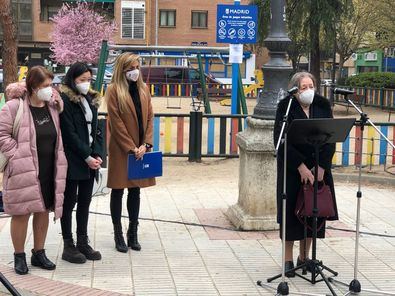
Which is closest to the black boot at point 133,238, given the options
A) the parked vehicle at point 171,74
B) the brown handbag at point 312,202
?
the brown handbag at point 312,202

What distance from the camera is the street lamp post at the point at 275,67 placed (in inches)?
245

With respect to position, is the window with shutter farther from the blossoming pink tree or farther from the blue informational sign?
the blue informational sign

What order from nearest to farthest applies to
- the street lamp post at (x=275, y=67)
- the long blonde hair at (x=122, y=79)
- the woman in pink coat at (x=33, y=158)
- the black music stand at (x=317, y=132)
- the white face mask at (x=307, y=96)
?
the black music stand at (x=317, y=132)
the white face mask at (x=307, y=96)
the woman in pink coat at (x=33, y=158)
the long blonde hair at (x=122, y=79)
the street lamp post at (x=275, y=67)

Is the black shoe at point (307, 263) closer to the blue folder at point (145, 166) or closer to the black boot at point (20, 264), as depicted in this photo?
the blue folder at point (145, 166)

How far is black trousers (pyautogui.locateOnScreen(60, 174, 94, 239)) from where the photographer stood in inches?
200

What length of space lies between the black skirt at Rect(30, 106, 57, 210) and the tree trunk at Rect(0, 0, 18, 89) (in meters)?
5.26

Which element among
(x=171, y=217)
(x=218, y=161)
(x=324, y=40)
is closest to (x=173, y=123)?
(x=218, y=161)

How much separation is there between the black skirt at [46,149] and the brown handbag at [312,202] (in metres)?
2.11

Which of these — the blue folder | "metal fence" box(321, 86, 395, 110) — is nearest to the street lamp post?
the blue folder

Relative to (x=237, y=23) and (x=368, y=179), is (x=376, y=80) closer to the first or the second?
(x=237, y=23)

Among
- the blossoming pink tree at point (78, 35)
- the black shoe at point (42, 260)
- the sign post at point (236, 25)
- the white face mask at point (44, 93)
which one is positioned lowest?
the black shoe at point (42, 260)

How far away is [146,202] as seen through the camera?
7.83 m

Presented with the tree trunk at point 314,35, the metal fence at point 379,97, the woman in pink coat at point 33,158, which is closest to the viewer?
the woman in pink coat at point 33,158

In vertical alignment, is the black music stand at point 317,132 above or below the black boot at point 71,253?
above
